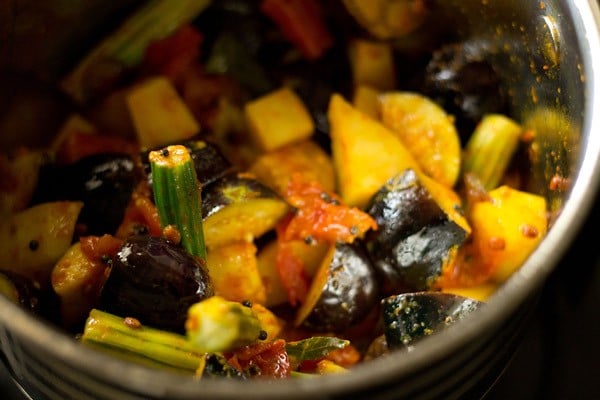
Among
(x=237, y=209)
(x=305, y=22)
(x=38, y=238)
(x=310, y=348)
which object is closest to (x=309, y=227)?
(x=237, y=209)

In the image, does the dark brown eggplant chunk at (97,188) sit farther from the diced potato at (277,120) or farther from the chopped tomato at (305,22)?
the chopped tomato at (305,22)

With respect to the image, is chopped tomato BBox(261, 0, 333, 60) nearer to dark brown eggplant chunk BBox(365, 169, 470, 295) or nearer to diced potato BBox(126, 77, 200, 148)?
diced potato BBox(126, 77, 200, 148)

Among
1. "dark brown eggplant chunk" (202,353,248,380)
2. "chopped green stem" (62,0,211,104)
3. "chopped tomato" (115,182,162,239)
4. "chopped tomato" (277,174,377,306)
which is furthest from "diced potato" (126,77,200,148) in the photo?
"dark brown eggplant chunk" (202,353,248,380)

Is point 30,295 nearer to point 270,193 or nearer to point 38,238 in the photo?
point 38,238

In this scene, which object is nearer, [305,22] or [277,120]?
[277,120]

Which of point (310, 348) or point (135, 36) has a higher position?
point (135, 36)

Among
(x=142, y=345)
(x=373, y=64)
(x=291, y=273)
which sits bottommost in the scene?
(x=291, y=273)

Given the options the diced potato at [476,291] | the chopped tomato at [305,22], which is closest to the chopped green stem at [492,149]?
the diced potato at [476,291]
